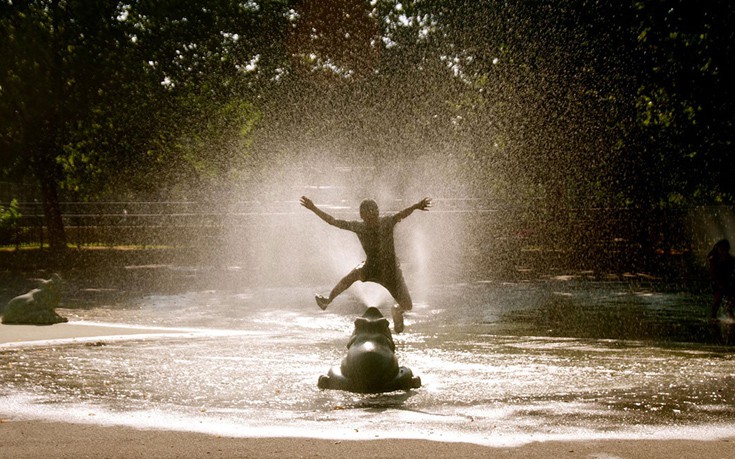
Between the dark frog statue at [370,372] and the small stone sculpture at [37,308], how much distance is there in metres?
7.70

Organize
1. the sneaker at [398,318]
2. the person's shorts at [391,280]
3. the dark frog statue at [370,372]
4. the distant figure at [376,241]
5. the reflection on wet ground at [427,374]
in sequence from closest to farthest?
the reflection on wet ground at [427,374] → the dark frog statue at [370,372] → the distant figure at [376,241] → the person's shorts at [391,280] → the sneaker at [398,318]

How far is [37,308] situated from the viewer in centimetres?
1530

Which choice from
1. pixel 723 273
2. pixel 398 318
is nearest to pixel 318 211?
pixel 398 318

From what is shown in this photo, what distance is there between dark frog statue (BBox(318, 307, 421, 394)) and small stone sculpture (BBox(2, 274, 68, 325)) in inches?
303

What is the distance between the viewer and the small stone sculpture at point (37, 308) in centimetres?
1518

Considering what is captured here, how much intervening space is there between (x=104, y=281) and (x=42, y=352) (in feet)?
43.6

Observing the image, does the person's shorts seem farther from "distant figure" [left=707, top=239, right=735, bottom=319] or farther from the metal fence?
the metal fence

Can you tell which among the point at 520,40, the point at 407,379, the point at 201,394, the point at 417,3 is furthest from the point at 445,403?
the point at 417,3

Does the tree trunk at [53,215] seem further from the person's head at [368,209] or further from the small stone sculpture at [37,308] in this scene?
the person's head at [368,209]

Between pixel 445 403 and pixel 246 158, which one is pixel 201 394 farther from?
pixel 246 158

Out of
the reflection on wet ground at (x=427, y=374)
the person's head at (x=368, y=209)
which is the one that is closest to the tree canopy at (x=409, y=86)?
the reflection on wet ground at (x=427, y=374)

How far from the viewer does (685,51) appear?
24250mm

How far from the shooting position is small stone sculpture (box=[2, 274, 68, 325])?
49.8 ft

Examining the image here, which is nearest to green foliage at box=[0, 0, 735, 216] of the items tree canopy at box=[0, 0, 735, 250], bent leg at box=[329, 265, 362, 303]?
tree canopy at box=[0, 0, 735, 250]
